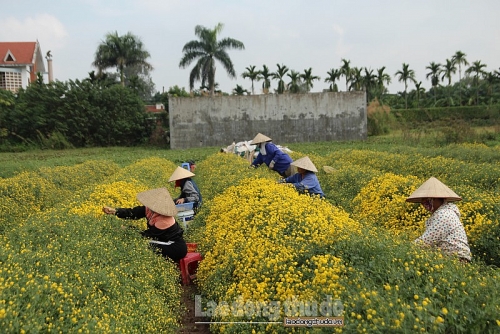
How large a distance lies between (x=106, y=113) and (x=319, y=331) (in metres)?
35.7

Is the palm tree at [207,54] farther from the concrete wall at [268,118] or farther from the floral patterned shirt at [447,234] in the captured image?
the floral patterned shirt at [447,234]

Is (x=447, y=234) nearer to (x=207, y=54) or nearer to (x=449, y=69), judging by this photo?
(x=207, y=54)

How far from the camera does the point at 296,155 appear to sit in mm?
18281

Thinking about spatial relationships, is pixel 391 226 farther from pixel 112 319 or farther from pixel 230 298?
pixel 112 319

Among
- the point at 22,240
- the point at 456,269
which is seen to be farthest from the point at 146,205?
the point at 456,269

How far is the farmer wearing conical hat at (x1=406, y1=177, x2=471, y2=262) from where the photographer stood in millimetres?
4898

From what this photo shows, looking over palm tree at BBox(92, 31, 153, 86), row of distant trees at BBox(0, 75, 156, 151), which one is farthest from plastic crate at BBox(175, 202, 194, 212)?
palm tree at BBox(92, 31, 153, 86)

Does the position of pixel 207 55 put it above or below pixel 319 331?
above

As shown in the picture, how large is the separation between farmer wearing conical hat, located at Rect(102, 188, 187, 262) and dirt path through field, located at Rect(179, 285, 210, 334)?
49cm

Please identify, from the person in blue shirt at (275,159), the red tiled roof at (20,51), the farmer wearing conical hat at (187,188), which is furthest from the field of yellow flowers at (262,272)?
the red tiled roof at (20,51)

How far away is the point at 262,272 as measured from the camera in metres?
4.52

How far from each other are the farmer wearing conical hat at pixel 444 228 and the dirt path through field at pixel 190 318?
2591 mm

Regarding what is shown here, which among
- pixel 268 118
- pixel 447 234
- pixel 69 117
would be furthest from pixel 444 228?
pixel 69 117

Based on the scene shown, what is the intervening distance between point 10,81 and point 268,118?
29.2m
